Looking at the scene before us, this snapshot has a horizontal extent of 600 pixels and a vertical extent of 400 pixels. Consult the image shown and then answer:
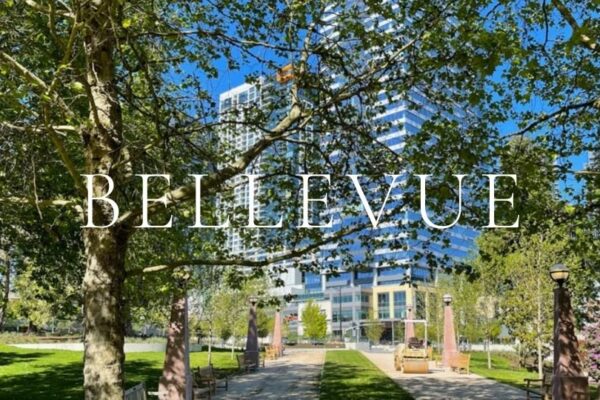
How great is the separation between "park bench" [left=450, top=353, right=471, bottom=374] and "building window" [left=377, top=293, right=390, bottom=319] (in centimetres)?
9131

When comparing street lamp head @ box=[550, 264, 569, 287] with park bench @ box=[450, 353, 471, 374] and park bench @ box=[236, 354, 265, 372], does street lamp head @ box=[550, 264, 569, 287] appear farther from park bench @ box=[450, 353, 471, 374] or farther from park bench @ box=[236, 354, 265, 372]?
park bench @ box=[236, 354, 265, 372]

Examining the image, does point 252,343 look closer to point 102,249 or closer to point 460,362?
point 460,362

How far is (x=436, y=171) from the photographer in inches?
363

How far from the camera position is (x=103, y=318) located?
7.22 meters

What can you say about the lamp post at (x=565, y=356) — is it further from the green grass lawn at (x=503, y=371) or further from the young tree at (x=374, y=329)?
the young tree at (x=374, y=329)

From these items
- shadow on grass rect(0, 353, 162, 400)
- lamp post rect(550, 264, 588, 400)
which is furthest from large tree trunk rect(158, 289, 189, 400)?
lamp post rect(550, 264, 588, 400)

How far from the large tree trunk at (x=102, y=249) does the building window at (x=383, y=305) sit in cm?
11138

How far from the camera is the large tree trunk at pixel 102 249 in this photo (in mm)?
7145

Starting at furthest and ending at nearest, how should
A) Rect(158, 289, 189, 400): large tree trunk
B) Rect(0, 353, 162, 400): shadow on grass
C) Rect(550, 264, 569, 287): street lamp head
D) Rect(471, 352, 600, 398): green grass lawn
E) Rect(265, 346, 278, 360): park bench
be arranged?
Rect(265, 346, 278, 360): park bench → Rect(471, 352, 600, 398): green grass lawn → Rect(0, 353, 162, 400): shadow on grass → Rect(550, 264, 569, 287): street lamp head → Rect(158, 289, 189, 400): large tree trunk

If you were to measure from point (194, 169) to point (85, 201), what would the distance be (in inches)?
144

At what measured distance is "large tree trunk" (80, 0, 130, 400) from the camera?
7145 millimetres

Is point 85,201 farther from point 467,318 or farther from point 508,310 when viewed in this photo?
point 467,318

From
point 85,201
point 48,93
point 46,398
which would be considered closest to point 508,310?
point 46,398

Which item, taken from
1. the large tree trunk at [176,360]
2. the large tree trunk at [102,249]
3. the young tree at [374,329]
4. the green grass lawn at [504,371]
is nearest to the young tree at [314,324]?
the young tree at [374,329]
